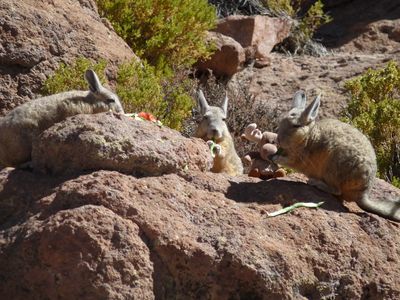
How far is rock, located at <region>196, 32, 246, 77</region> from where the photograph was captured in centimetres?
1369

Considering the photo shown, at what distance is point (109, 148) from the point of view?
16.9 ft

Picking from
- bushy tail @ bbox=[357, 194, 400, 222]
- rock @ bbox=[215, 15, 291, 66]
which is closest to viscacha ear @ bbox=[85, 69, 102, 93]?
bushy tail @ bbox=[357, 194, 400, 222]

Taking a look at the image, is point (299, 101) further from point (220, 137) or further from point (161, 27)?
point (161, 27)

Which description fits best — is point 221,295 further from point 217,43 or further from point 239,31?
point 239,31

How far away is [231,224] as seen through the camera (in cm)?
509

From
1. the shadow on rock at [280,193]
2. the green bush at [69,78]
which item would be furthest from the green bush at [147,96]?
the shadow on rock at [280,193]

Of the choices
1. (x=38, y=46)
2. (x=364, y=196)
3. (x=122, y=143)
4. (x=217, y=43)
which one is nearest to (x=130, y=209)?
(x=122, y=143)

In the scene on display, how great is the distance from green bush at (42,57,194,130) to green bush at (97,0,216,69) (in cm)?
96

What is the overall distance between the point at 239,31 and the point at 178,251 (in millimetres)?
10530

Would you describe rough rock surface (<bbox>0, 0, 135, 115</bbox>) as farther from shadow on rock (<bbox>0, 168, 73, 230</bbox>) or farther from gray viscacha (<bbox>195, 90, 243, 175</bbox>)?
shadow on rock (<bbox>0, 168, 73, 230</bbox>)

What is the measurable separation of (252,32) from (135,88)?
6411 millimetres

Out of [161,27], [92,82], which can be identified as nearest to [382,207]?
[92,82]

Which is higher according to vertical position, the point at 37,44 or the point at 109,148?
the point at 109,148

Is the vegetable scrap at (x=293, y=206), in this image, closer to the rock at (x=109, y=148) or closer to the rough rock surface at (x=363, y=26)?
the rock at (x=109, y=148)
